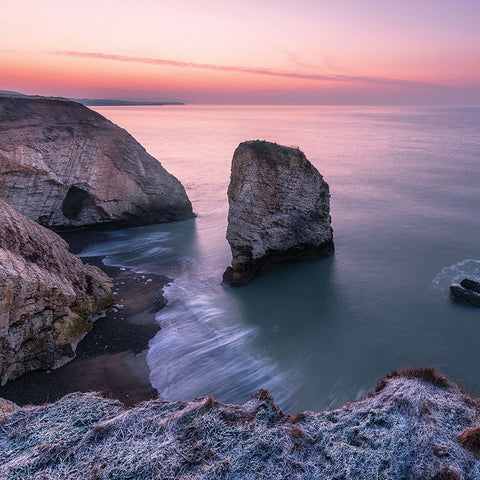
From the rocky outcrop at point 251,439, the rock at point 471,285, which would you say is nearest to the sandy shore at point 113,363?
the rocky outcrop at point 251,439

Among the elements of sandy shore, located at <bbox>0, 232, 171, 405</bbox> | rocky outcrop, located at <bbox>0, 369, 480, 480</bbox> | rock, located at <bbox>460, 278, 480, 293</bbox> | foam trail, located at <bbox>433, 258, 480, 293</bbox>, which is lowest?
sandy shore, located at <bbox>0, 232, 171, 405</bbox>

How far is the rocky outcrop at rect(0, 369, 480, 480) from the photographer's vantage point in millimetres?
6215

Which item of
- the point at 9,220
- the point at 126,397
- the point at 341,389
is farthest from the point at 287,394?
the point at 9,220

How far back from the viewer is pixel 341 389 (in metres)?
12.8

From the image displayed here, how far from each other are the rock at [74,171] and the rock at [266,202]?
12015mm

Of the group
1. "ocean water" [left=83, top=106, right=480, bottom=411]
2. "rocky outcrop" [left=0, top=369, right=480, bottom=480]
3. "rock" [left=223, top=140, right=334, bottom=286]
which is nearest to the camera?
"rocky outcrop" [left=0, top=369, right=480, bottom=480]

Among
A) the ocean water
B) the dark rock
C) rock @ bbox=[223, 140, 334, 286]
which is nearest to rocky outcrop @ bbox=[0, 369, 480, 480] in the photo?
the ocean water

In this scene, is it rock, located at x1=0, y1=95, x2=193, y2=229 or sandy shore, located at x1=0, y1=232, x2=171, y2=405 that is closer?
sandy shore, located at x1=0, y1=232, x2=171, y2=405

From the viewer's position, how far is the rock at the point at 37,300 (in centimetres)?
1216

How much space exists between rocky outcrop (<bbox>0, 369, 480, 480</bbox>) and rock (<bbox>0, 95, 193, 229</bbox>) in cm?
2217

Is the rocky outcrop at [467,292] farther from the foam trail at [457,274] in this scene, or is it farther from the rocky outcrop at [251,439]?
the rocky outcrop at [251,439]

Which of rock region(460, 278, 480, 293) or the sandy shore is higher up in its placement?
rock region(460, 278, 480, 293)

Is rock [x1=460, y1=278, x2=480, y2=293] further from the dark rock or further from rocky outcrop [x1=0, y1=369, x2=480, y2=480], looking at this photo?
rocky outcrop [x1=0, y1=369, x2=480, y2=480]

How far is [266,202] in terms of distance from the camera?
20062mm
